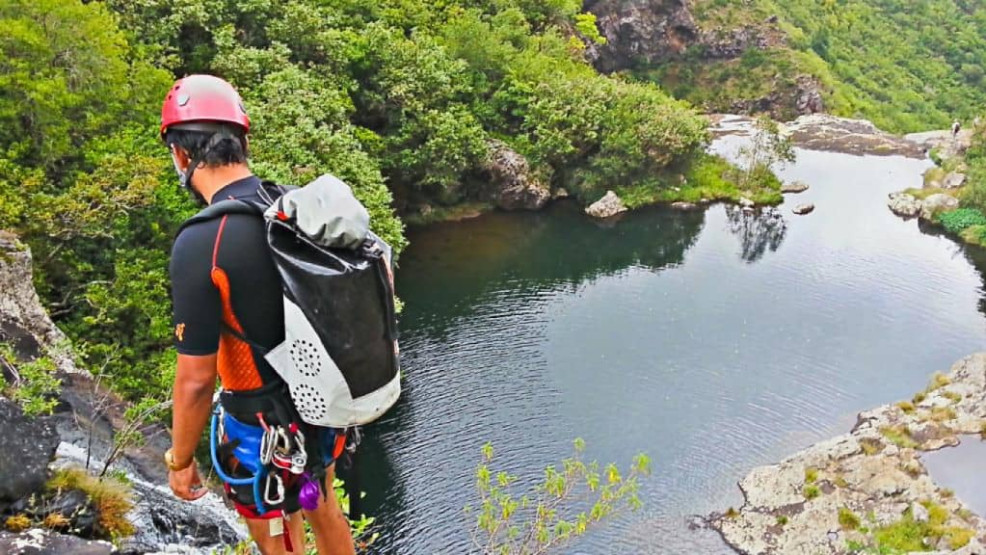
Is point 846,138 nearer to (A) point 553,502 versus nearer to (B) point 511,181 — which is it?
(B) point 511,181

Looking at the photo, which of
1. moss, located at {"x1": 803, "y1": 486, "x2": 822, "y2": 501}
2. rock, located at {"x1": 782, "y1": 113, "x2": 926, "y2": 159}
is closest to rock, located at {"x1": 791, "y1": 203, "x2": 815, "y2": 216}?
rock, located at {"x1": 782, "y1": 113, "x2": 926, "y2": 159}

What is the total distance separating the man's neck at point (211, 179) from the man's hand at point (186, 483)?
1.36m

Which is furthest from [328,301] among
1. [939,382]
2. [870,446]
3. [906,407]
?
[939,382]

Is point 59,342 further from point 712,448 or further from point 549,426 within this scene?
point 712,448

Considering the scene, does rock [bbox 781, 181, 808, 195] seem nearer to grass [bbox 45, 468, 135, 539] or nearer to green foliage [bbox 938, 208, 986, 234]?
green foliage [bbox 938, 208, 986, 234]

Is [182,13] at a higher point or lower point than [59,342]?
higher

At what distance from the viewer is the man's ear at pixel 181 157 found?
341 cm

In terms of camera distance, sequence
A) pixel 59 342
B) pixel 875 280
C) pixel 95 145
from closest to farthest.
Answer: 1. pixel 59 342
2. pixel 95 145
3. pixel 875 280

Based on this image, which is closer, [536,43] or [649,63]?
[536,43]

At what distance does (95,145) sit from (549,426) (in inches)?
536

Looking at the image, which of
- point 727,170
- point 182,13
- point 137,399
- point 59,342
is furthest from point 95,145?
point 727,170

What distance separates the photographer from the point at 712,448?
2066cm

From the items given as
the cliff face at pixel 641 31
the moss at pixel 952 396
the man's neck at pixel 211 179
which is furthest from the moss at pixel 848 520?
the cliff face at pixel 641 31

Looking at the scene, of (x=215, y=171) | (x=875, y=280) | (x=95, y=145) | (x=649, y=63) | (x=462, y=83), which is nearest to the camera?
(x=215, y=171)
